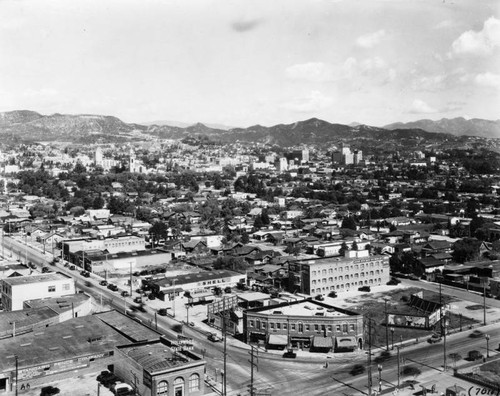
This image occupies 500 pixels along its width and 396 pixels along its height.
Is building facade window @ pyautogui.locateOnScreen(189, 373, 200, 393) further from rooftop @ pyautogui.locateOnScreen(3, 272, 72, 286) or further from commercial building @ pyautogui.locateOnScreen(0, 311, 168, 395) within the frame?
rooftop @ pyautogui.locateOnScreen(3, 272, 72, 286)

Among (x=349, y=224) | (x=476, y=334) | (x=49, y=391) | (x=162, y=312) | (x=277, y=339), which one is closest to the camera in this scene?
(x=49, y=391)

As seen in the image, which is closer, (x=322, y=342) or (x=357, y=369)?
(x=357, y=369)

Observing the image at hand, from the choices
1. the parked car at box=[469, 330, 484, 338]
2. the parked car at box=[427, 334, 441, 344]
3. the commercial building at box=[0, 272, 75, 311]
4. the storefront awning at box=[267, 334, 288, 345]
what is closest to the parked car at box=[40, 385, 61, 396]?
the storefront awning at box=[267, 334, 288, 345]

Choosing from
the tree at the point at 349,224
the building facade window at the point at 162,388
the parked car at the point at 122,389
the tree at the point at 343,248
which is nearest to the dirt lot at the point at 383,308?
the tree at the point at 343,248

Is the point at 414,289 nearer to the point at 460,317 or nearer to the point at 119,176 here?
the point at 460,317

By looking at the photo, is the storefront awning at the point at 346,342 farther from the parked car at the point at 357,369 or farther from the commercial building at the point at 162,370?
Answer: the commercial building at the point at 162,370

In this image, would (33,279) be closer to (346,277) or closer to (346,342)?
(346,342)

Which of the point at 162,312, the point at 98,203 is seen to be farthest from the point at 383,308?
the point at 98,203
